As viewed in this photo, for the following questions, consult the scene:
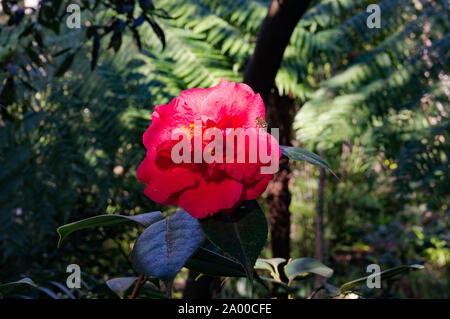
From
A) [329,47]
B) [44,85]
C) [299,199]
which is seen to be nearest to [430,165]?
[329,47]

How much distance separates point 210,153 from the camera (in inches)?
10.3

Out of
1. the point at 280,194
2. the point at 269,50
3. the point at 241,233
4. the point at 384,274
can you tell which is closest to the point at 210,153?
the point at 241,233

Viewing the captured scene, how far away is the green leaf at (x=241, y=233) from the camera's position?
241 mm

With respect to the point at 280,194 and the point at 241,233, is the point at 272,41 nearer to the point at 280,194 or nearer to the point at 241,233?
the point at 241,233

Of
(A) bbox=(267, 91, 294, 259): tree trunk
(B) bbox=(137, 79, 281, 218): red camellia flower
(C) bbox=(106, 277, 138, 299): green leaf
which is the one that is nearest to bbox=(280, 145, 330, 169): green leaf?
(B) bbox=(137, 79, 281, 218): red camellia flower

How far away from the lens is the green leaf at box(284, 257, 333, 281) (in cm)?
38

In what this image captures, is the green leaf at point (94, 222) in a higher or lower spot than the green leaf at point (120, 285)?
higher

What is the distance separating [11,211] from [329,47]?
1.06 m

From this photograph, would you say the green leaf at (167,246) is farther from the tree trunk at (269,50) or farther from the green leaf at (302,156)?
the tree trunk at (269,50)

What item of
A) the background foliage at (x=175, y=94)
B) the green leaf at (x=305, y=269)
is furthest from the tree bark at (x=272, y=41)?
the background foliage at (x=175, y=94)

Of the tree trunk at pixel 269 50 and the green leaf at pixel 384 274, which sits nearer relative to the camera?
the green leaf at pixel 384 274

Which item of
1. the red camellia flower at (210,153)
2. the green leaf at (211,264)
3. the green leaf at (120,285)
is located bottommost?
the green leaf at (120,285)

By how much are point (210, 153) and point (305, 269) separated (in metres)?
0.18

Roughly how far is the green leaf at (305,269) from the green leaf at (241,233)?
0.14 m
